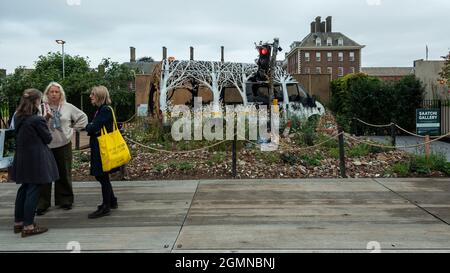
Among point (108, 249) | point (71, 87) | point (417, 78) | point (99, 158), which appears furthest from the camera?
point (71, 87)

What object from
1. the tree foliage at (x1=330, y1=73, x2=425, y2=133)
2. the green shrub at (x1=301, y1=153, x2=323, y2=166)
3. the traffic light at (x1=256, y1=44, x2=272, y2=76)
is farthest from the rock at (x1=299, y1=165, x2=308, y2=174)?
the tree foliage at (x1=330, y1=73, x2=425, y2=133)

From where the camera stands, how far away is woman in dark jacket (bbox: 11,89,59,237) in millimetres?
5383

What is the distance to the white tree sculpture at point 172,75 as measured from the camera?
17453 millimetres

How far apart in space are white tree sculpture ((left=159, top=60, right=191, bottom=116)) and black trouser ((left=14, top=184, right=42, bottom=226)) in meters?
11.5

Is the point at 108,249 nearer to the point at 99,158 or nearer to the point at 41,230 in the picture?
the point at 41,230

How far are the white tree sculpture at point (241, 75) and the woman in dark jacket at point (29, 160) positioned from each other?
1348 cm

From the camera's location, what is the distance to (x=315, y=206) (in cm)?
675

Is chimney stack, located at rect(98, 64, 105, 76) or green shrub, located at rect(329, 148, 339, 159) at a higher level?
chimney stack, located at rect(98, 64, 105, 76)

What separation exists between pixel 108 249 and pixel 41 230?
1153 millimetres

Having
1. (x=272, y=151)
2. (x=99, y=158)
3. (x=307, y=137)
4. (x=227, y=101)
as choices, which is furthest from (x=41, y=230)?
(x=227, y=101)

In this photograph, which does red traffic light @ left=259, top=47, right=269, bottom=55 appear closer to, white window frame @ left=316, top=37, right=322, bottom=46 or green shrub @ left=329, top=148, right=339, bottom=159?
green shrub @ left=329, top=148, right=339, bottom=159

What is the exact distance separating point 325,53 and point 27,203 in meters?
86.6

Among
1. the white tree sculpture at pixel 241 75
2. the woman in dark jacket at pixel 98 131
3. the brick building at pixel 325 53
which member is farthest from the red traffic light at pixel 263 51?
the brick building at pixel 325 53

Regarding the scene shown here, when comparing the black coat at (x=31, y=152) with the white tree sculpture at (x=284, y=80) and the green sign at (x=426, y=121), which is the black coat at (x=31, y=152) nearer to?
the green sign at (x=426, y=121)
